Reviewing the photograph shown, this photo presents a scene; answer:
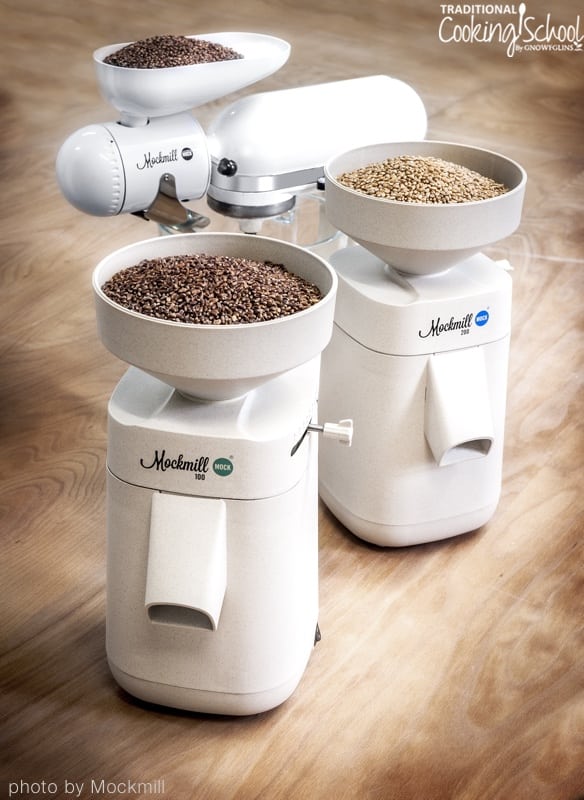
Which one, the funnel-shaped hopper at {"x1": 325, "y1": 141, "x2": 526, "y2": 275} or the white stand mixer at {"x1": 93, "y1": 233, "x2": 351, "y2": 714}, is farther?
the funnel-shaped hopper at {"x1": 325, "y1": 141, "x2": 526, "y2": 275}

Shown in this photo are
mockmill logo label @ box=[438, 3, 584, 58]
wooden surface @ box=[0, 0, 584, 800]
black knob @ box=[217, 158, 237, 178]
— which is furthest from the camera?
mockmill logo label @ box=[438, 3, 584, 58]

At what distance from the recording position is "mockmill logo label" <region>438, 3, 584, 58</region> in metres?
4.46

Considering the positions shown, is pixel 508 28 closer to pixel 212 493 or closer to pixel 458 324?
pixel 458 324

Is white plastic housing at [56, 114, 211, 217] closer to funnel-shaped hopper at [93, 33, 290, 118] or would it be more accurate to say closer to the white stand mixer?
funnel-shaped hopper at [93, 33, 290, 118]

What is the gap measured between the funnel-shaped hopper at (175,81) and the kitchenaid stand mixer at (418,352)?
0.27m

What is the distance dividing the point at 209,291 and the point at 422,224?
395 mm

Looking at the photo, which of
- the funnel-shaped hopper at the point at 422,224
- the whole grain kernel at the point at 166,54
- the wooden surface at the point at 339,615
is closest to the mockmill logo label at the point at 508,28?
the wooden surface at the point at 339,615

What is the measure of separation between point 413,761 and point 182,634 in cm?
34

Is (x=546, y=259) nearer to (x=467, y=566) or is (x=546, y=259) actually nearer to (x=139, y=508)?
(x=467, y=566)

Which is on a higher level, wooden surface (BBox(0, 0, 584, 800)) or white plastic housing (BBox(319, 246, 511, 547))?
white plastic housing (BBox(319, 246, 511, 547))

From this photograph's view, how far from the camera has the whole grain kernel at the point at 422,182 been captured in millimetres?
1573

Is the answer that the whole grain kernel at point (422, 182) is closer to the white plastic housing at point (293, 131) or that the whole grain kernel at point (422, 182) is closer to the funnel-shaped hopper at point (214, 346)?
the white plastic housing at point (293, 131)

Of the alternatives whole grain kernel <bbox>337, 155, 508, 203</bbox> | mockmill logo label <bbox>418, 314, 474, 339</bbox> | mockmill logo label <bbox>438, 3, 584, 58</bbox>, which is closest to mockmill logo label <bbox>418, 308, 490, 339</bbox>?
mockmill logo label <bbox>418, 314, 474, 339</bbox>

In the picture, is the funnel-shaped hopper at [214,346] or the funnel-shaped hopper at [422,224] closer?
the funnel-shaped hopper at [214,346]
